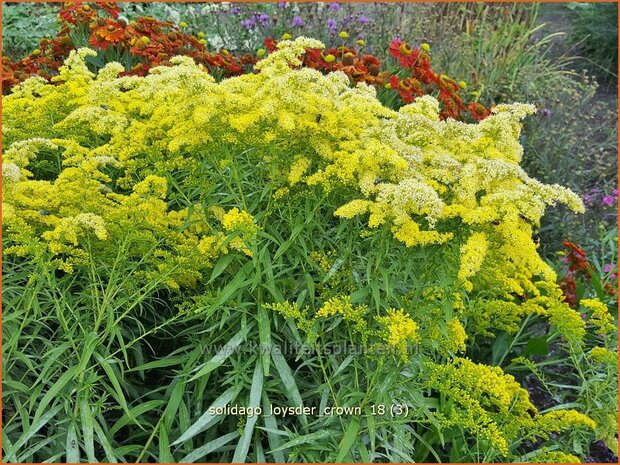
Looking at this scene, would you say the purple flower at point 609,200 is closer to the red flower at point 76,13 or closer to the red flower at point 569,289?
the red flower at point 569,289

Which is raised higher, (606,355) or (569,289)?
(606,355)

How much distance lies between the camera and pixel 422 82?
13.5 feet

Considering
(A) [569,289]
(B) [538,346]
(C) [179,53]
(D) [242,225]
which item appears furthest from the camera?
(C) [179,53]

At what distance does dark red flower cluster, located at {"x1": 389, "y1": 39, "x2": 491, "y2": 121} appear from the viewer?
147 inches

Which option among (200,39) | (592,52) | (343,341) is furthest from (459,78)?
(343,341)

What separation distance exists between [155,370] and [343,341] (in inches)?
32.4

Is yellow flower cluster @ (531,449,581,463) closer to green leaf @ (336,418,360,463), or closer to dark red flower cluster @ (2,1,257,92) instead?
green leaf @ (336,418,360,463)

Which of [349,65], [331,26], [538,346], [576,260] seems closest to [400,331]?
[538,346]

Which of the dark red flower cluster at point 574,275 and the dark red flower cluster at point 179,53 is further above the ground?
the dark red flower cluster at point 179,53

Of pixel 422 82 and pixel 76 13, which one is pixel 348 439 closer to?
pixel 422 82

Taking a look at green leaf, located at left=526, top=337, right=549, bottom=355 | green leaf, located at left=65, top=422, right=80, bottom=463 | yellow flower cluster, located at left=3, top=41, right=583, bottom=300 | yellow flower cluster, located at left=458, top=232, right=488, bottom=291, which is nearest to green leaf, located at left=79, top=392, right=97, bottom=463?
green leaf, located at left=65, top=422, right=80, bottom=463

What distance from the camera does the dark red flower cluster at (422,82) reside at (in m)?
3.73

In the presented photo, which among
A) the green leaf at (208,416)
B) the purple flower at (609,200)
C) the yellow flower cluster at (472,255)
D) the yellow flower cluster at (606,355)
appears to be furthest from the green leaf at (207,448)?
the purple flower at (609,200)

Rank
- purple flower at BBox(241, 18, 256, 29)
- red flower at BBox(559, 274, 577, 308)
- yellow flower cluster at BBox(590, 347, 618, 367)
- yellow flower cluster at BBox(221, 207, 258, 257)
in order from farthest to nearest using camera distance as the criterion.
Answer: purple flower at BBox(241, 18, 256, 29)
red flower at BBox(559, 274, 577, 308)
yellow flower cluster at BBox(590, 347, 618, 367)
yellow flower cluster at BBox(221, 207, 258, 257)
